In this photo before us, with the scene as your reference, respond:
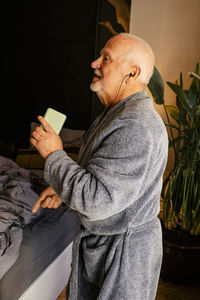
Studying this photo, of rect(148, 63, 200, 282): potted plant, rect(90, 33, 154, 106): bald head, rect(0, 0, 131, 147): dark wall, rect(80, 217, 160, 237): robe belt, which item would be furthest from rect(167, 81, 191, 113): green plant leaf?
rect(0, 0, 131, 147): dark wall

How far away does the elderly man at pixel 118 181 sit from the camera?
74 centimetres

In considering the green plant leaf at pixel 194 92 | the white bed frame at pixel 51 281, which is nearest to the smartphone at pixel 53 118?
the white bed frame at pixel 51 281

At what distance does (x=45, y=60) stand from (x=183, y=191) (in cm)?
214

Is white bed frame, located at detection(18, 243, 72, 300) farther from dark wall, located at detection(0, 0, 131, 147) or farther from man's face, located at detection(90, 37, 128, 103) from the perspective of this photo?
dark wall, located at detection(0, 0, 131, 147)

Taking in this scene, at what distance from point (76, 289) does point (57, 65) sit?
2508 mm

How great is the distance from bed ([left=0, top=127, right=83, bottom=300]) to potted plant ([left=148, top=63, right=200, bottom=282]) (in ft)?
2.21

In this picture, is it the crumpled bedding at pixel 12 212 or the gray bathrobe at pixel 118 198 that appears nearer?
the gray bathrobe at pixel 118 198

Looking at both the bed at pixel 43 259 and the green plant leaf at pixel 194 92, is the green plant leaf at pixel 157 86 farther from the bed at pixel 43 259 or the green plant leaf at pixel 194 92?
the bed at pixel 43 259

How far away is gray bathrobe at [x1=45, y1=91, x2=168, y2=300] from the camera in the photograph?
0.74m

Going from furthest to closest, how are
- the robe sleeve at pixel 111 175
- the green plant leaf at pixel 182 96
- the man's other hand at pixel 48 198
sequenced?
1. the green plant leaf at pixel 182 96
2. the man's other hand at pixel 48 198
3. the robe sleeve at pixel 111 175

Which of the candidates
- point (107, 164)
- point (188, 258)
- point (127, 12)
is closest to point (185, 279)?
point (188, 258)

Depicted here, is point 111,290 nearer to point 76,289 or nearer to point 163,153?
point 76,289

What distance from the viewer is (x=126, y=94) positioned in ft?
3.06

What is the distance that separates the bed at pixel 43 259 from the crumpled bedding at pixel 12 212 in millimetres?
56
